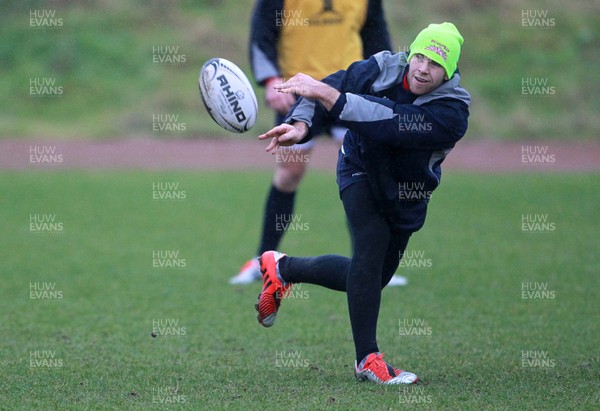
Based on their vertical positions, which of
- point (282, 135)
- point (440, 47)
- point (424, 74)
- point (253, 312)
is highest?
point (440, 47)

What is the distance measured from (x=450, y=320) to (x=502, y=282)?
132 cm

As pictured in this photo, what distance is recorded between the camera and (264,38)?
6488 millimetres

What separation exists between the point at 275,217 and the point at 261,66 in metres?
1.06

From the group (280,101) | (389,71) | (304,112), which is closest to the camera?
(304,112)

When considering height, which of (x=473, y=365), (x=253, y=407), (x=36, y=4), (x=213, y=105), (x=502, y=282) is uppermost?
(x=213, y=105)

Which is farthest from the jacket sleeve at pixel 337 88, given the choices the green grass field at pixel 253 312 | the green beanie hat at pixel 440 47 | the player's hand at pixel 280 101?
the player's hand at pixel 280 101

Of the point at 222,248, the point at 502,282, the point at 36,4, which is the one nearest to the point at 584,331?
the point at 502,282

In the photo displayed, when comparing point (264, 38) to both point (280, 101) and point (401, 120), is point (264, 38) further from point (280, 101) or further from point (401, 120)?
point (401, 120)

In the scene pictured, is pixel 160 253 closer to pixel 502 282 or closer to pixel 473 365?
pixel 502 282

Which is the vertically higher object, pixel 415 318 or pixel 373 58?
pixel 373 58

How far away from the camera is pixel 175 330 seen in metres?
5.41

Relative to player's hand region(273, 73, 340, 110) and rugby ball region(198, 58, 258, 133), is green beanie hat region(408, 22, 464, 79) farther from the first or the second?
rugby ball region(198, 58, 258, 133)

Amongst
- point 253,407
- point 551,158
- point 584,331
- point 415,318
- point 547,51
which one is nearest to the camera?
point 253,407

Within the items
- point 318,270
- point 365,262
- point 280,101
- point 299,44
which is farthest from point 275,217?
point 365,262
